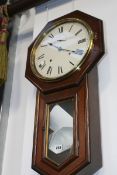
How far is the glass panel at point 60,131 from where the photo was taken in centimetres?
79

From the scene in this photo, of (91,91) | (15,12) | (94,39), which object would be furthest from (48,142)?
(15,12)

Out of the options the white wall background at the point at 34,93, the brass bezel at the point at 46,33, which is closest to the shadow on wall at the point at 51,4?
the white wall background at the point at 34,93

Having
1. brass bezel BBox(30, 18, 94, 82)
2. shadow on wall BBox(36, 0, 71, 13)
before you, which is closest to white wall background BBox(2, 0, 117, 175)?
shadow on wall BBox(36, 0, 71, 13)

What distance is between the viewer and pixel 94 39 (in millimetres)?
872

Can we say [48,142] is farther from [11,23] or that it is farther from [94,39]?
[11,23]

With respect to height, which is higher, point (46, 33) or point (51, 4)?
point (51, 4)

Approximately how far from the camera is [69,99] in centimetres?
84

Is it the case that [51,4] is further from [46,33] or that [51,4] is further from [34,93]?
[34,93]

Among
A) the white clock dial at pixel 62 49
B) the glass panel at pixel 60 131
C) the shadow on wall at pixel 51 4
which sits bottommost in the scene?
the glass panel at pixel 60 131

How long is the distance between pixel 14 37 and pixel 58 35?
0.35 m

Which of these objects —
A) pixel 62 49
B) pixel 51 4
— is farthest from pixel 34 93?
pixel 51 4

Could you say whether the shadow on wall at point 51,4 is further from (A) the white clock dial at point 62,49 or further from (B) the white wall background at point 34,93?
(A) the white clock dial at point 62,49

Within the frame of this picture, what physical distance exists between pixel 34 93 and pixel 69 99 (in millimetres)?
248

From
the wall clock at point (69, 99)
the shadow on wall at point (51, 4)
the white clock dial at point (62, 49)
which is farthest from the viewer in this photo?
the shadow on wall at point (51, 4)
